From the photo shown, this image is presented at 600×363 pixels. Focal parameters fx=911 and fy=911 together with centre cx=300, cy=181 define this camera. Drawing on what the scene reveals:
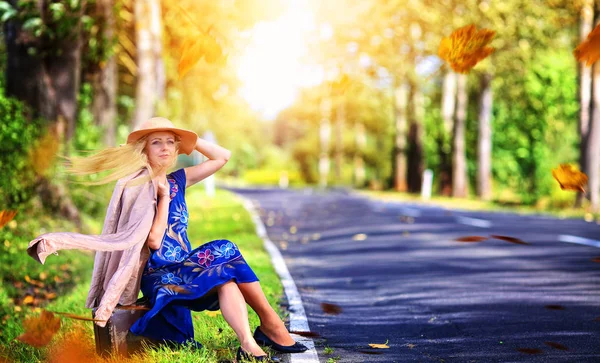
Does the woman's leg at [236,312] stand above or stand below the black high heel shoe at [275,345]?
above

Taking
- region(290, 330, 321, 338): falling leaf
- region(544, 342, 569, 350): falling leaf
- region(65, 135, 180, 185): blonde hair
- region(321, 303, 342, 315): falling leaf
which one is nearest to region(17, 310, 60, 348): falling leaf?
region(65, 135, 180, 185): blonde hair

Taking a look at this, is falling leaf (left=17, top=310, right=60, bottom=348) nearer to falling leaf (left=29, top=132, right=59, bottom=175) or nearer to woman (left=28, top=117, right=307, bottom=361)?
woman (left=28, top=117, right=307, bottom=361)

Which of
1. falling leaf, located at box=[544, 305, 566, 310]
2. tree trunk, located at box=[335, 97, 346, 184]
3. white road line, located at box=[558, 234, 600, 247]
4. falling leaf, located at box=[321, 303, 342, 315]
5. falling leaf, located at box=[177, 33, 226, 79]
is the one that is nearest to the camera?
falling leaf, located at box=[544, 305, 566, 310]

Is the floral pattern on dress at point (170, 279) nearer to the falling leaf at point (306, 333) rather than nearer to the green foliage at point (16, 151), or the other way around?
the falling leaf at point (306, 333)

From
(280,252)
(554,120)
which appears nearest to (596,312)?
(280,252)

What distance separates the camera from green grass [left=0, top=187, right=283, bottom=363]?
239 inches

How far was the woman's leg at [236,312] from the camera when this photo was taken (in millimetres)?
5582

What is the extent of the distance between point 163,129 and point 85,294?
409 cm

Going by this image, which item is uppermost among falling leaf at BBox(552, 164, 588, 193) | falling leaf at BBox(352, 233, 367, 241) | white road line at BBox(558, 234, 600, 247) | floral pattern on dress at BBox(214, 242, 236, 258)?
falling leaf at BBox(552, 164, 588, 193)

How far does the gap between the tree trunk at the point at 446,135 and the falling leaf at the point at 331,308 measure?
28.1m

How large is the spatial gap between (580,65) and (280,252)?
13.8 meters

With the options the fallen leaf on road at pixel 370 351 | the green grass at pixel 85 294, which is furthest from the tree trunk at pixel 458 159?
the fallen leaf on road at pixel 370 351

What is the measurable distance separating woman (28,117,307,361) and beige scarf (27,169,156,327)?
37mm

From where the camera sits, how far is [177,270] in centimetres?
571
